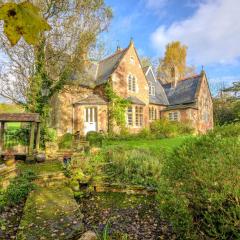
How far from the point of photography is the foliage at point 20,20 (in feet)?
4.35

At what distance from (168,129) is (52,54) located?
12.8 metres

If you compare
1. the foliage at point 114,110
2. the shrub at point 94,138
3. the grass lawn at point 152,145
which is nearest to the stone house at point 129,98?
the foliage at point 114,110

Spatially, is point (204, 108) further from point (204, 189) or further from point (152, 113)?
point (204, 189)

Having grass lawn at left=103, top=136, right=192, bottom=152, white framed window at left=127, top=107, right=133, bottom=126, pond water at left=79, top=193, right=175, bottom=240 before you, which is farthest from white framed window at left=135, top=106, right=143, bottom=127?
pond water at left=79, top=193, right=175, bottom=240

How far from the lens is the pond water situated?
197 inches

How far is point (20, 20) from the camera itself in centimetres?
134

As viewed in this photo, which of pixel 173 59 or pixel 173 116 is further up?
pixel 173 59

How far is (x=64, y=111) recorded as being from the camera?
21.8 metres

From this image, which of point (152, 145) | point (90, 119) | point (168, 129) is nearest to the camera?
point (152, 145)

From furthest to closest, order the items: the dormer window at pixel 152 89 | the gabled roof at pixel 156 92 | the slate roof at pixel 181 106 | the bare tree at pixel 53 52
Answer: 1. the dormer window at pixel 152 89
2. the gabled roof at pixel 156 92
3. the slate roof at pixel 181 106
4. the bare tree at pixel 53 52

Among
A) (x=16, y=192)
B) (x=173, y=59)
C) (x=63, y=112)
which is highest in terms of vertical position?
(x=173, y=59)

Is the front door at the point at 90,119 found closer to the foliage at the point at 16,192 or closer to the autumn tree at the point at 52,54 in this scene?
the autumn tree at the point at 52,54

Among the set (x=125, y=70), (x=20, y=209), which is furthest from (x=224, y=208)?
(x=125, y=70)

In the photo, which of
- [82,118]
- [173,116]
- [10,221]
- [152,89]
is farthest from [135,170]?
[152,89]
